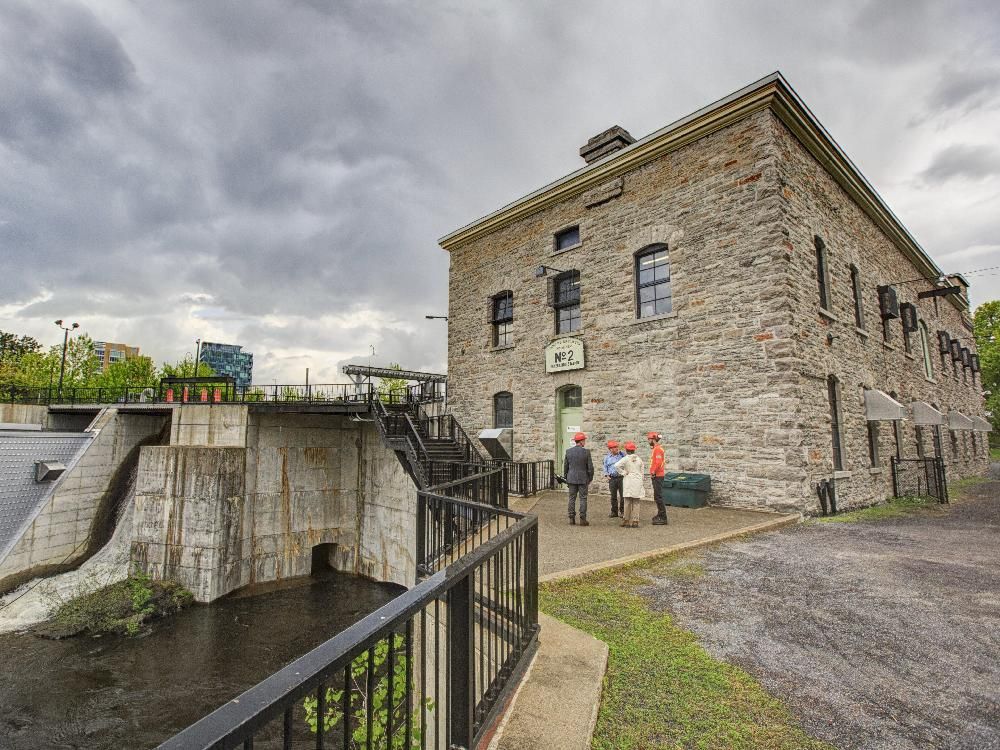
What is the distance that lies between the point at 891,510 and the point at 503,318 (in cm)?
1167

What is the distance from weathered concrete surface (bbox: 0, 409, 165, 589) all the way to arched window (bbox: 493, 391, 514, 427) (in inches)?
492

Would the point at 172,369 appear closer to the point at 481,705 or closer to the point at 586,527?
the point at 586,527

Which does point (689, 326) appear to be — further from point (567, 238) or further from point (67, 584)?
point (67, 584)

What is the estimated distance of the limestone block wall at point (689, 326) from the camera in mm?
10195

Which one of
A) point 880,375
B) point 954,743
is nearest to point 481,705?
point 954,743

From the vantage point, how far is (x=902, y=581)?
18.0ft

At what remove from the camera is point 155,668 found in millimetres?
10633

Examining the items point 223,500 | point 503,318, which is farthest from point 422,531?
point 503,318

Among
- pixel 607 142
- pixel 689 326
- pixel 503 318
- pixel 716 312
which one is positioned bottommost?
pixel 689 326

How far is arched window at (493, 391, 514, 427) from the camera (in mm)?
15680

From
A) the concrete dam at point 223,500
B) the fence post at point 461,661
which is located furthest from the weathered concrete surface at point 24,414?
the fence post at point 461,661

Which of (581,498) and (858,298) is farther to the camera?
(858,298)

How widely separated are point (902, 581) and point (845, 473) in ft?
21.5

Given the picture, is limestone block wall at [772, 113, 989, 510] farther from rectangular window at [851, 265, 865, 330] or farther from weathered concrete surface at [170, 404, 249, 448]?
weathered concrete surface at [170, 404, 249, 448]
